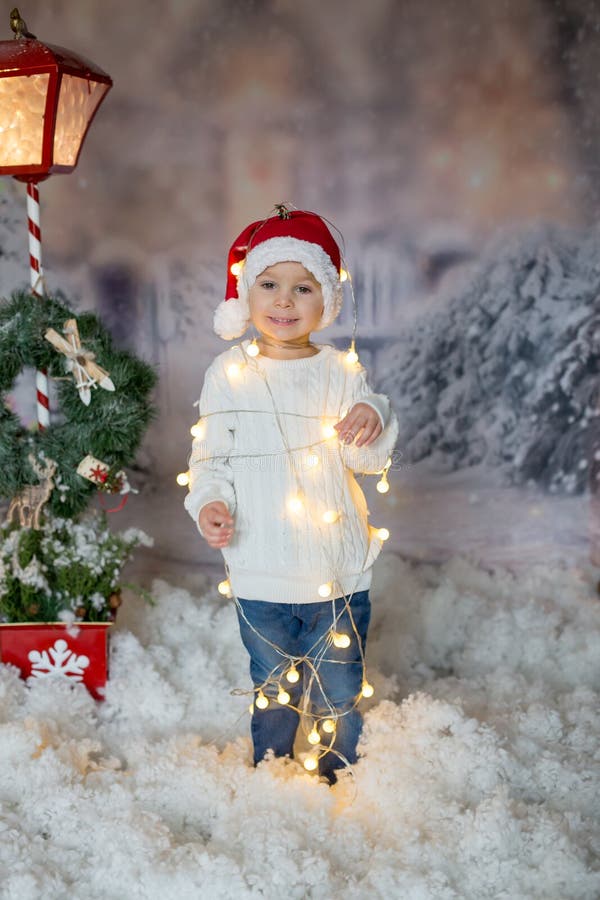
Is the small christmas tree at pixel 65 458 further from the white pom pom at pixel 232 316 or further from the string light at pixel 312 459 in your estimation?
the string light at pixel 312 459

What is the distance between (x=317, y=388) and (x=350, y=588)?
0.43 m

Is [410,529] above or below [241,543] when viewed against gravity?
below

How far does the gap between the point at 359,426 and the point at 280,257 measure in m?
0.38

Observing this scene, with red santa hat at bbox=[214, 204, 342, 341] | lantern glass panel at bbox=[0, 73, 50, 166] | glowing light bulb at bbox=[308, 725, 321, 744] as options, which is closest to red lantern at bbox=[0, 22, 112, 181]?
lantern glass panel at bbox=[0, 73, 50, 166]

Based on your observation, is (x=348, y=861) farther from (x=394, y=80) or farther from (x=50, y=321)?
(x=394, y=80)

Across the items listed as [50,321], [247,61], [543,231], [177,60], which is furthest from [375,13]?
[50,321]

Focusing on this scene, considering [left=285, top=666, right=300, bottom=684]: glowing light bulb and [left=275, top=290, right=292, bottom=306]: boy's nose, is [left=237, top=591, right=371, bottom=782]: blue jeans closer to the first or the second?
[left=285, top=666, right=300, bottom=684]: glowing light bulb

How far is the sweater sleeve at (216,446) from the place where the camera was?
1953 mm

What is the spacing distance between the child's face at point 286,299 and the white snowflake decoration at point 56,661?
1.09 metres

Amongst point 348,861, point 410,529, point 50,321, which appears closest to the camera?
point 348,861

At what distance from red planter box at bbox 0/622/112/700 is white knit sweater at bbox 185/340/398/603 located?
2.17 feet

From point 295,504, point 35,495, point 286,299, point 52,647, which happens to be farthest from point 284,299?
point 52,647

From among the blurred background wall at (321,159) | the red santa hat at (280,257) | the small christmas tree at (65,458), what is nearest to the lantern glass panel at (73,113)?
the small christmas tree at (65,458)

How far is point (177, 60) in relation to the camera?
3.41 metres
